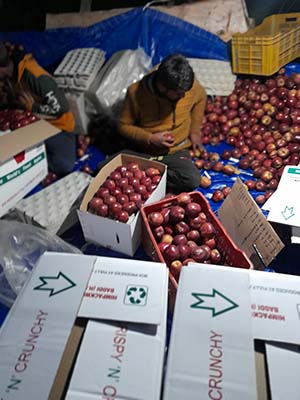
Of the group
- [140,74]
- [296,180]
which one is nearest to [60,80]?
[140,74]

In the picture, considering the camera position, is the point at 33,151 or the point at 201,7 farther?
the point at 201,7

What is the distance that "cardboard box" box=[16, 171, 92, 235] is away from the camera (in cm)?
174

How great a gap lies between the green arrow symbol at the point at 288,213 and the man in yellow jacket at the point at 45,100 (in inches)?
52.0

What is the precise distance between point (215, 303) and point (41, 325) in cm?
39

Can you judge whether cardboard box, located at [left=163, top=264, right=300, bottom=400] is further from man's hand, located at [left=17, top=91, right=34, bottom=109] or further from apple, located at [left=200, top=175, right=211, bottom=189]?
man's hand, located at [left=17, top=91, right=34, bottom=109]

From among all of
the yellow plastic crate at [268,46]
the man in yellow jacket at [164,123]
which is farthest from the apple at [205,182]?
the yellow plastic crate at [268,46]

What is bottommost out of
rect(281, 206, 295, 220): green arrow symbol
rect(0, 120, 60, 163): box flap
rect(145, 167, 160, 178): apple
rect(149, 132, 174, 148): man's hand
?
rect(281, 206, 295, 220): green arrow symbol

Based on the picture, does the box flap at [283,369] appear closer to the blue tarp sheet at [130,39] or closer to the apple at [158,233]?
the apple at [158,233]

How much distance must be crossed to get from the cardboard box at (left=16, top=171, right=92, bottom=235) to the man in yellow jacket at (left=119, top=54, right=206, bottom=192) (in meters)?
0.38

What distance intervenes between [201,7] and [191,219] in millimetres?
1802

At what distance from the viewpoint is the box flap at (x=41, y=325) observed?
0.75 meters

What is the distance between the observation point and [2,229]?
5.32 feet

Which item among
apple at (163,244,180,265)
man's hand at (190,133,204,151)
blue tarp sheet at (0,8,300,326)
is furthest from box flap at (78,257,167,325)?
blue tarp sheet at (0,8,300,326)

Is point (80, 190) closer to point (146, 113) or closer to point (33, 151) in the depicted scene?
point (33, 151)
